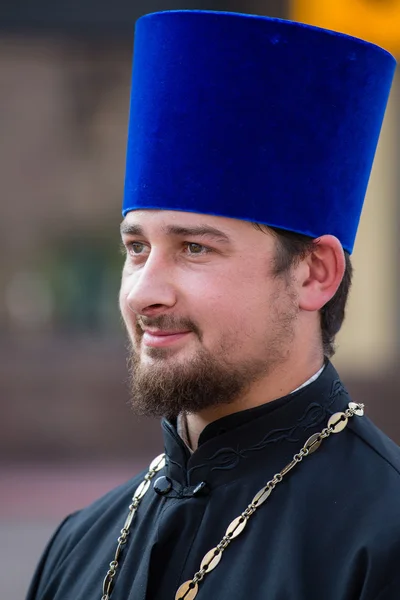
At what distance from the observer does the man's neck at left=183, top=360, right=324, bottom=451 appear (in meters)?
2.62

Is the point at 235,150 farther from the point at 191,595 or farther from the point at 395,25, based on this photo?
the point at 395,25

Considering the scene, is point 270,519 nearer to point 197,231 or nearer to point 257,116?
point 197,231

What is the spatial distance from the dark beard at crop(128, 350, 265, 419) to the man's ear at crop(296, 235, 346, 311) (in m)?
0.22

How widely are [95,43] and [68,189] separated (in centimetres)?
138

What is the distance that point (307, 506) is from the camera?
248 cm

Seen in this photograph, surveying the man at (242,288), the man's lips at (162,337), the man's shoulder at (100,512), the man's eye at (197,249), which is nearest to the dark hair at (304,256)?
the man at (242,288)

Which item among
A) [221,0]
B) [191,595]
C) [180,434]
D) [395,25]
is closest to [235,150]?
[180,434]

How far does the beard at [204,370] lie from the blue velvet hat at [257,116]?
0.82 ft

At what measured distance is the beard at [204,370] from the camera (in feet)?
8.30

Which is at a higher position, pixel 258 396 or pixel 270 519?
pixel 258 396

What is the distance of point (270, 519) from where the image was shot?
2.54 m

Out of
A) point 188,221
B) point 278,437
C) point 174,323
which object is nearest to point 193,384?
point 174,323

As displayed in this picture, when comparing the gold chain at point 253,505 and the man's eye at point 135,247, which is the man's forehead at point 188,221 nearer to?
the man's eye at point 135,247

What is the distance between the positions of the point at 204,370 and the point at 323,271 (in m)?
0.39
